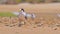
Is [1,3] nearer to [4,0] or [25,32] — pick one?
[4,0]

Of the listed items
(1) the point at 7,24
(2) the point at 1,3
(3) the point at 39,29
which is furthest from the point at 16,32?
(2) the point at 1,3

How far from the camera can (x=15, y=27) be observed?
12641 mm

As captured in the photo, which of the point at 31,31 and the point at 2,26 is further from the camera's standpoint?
the point at 2,26

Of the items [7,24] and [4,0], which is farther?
[4,0]

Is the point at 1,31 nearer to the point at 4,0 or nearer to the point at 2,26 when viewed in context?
the point at 2,26

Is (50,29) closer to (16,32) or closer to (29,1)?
(16,32)

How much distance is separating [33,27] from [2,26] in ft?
4.45

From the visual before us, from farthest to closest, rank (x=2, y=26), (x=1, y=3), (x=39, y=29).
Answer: (x=1, y=3) < (x=2, y=26) < (x=39, y=29)

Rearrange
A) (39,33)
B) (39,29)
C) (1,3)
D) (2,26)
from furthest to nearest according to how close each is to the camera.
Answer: (1,3) < (2,26) < (39,29) < (39,33)

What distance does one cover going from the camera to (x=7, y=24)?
→ 13.6 metres

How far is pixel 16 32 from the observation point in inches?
453

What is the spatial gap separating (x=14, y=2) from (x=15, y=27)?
1168 inches

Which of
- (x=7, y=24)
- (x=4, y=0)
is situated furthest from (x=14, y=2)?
(x=7, y=24)

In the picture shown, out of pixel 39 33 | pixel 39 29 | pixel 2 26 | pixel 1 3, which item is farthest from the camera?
pixel 1 3
